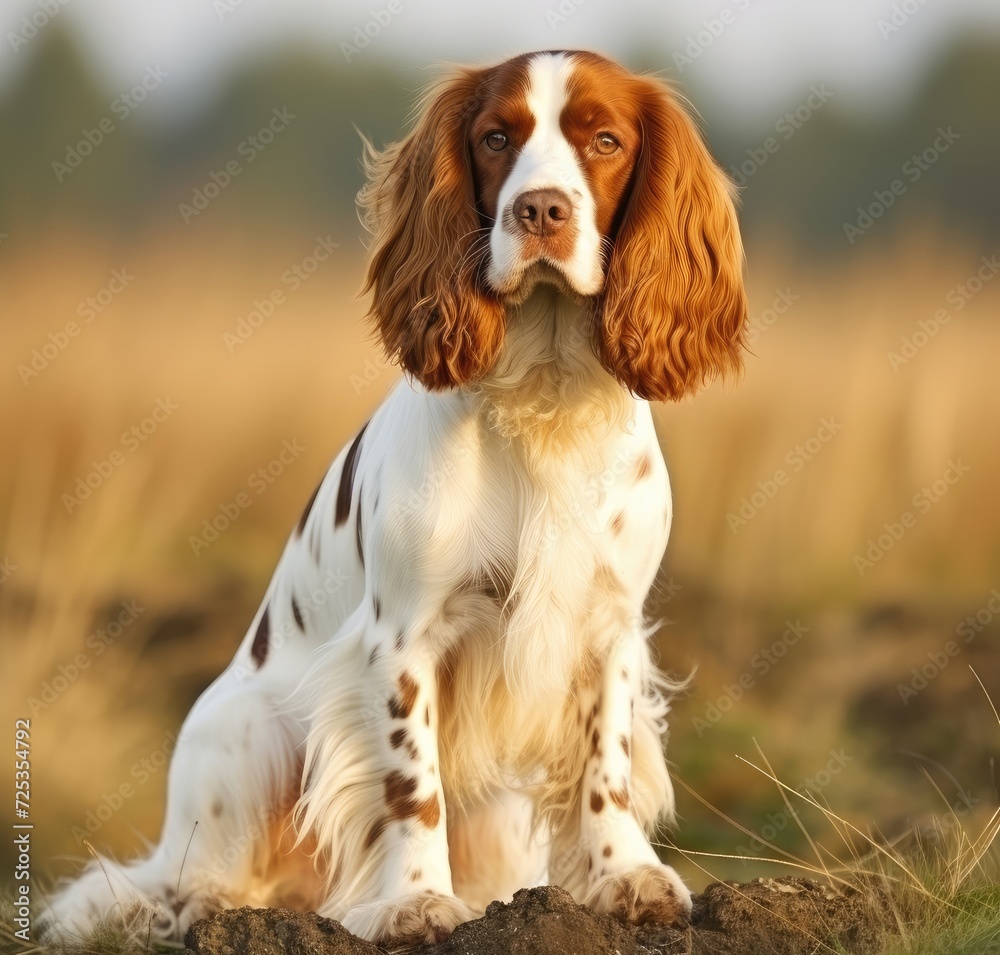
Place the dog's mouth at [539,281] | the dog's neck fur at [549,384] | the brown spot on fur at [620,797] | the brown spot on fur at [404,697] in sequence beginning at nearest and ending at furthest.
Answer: the dog's mouth at [539,281], the dog's neck fur at [549,384], the brown spot on fur at [404,697], the brown spot on fur at [620,797]

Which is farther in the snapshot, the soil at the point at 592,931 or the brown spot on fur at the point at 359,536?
the brown spot on fur at the point at 359,536

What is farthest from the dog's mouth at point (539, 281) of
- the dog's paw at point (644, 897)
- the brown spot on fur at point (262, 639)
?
the dog's paw at point (644, 897)

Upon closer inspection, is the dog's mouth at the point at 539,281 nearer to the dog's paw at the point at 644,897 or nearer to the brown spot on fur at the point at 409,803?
the brown spot on fur at the point at 409,803

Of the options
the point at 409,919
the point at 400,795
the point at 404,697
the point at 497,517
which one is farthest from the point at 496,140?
the point at 409,919

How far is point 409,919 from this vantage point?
12.3 feet

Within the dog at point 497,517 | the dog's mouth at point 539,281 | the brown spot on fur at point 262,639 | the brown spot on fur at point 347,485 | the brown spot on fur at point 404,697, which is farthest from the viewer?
the brown spot on fur at point 262,639

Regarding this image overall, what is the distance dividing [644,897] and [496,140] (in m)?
1.98

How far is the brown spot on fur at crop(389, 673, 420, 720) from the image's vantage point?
13.0 ft

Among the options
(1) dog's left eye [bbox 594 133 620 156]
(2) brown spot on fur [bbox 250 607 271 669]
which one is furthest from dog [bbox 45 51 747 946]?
(2) brown spot on fur [bbox 250 607 271 669]

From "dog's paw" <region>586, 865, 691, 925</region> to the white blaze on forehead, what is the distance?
155cm

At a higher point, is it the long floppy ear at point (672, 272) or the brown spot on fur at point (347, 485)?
the long floppy ear at point (672, 272)

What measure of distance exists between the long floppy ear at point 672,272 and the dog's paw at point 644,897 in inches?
49.9

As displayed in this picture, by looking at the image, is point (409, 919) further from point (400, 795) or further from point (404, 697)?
point (404, 697)

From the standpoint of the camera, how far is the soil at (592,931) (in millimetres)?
3523
